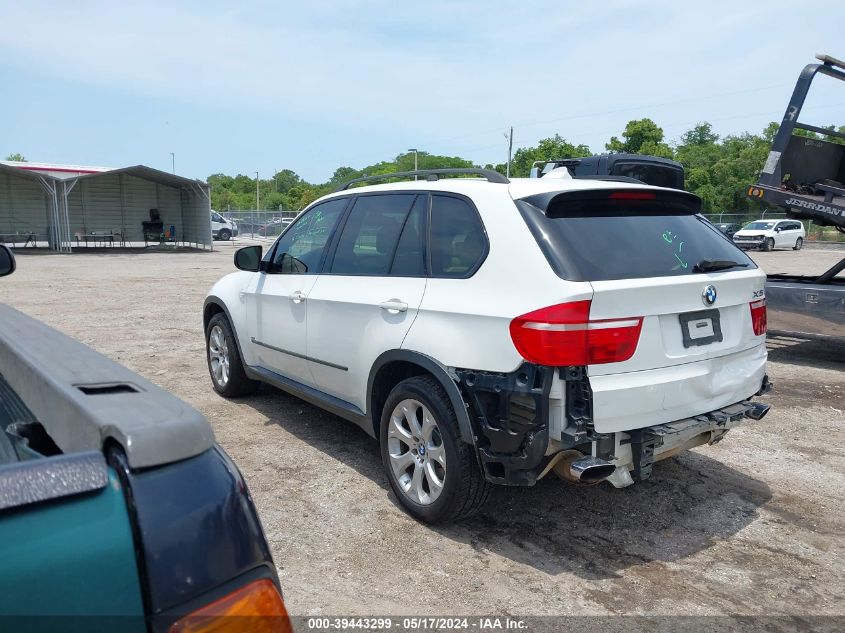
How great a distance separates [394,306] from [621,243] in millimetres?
1251

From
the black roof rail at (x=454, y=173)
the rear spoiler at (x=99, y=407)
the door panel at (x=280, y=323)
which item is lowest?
the door panel at (x=280, y=323)

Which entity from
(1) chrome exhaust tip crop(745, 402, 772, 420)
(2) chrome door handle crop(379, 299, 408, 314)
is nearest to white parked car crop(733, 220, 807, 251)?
(1) chrome exhaust tip crop(745, 402, 772, 420)

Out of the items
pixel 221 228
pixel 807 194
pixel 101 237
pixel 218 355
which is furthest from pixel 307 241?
pixel 221 228

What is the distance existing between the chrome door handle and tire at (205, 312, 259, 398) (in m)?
2.23

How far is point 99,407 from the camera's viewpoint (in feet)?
4.09

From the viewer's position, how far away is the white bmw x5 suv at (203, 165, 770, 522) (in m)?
3.10

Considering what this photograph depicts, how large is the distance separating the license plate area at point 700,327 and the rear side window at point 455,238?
3.43 ft

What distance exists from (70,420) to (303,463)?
11.2 feet

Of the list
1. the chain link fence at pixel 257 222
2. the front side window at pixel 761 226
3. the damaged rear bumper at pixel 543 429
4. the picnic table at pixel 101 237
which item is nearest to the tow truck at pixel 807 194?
the damaged rear bumper at pixel 543 429

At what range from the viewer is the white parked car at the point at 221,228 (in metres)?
41.8

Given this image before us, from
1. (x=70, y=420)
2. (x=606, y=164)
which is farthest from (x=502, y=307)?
(x=606, y=164)

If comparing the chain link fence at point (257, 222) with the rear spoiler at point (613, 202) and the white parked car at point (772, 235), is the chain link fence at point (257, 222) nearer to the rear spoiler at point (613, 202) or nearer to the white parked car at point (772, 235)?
the white parked car at point (772, 235)

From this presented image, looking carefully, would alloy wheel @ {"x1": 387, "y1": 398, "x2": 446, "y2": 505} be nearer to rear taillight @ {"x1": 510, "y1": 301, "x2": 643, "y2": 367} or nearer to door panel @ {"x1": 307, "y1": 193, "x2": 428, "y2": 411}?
door panel @ {"x1": 307, "y1": 193, "x2": 428, "y2": 411}

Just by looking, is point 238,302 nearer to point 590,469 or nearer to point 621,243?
point 621,243
